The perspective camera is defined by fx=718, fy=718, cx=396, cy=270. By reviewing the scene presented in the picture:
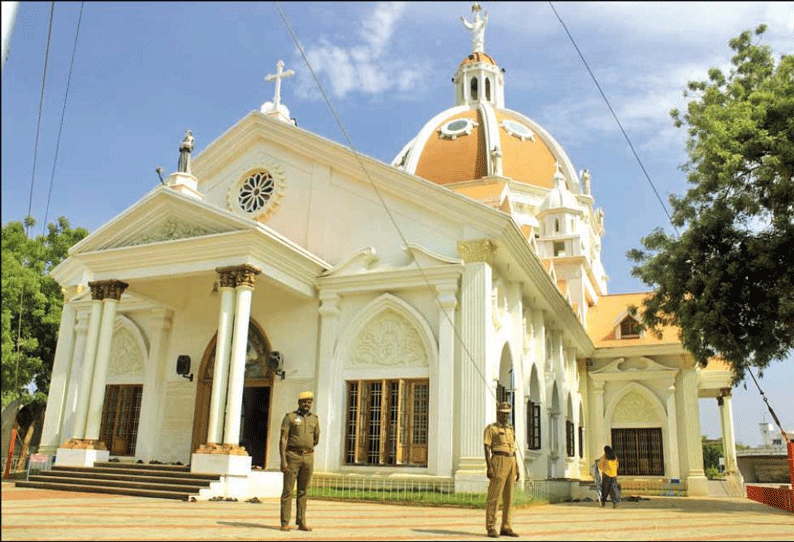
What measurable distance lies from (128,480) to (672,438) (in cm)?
1970

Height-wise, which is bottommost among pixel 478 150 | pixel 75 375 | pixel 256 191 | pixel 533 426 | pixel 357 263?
pixel 533 426

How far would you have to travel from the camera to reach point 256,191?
1911cm

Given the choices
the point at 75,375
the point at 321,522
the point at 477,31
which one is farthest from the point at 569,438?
the point at 477,31

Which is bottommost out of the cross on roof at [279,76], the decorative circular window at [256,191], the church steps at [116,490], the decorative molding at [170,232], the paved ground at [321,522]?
the paved ground at [321,522]

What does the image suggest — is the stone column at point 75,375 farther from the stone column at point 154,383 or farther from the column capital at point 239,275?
the column capital at point 239,275

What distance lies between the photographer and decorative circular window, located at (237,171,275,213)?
1889 cm

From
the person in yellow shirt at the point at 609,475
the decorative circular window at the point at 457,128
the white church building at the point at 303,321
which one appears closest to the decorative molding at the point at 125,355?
the white church building at the point at 303,321

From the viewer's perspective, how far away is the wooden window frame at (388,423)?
1559cm

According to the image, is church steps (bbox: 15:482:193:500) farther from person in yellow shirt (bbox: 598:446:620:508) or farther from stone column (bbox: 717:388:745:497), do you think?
stone column (bbox: 717:388:745:497)

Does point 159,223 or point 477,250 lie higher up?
point 159,223

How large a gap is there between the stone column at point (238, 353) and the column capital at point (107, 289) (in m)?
3.32

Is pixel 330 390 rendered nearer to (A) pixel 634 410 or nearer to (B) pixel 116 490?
(B) pixel 116 490

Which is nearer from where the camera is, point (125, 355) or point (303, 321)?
point (303, 321)

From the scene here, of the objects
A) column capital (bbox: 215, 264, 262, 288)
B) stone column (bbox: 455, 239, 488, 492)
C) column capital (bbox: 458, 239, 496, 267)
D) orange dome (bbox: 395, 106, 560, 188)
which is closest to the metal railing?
stone column (bbox: 455, 239, 488, 492)
